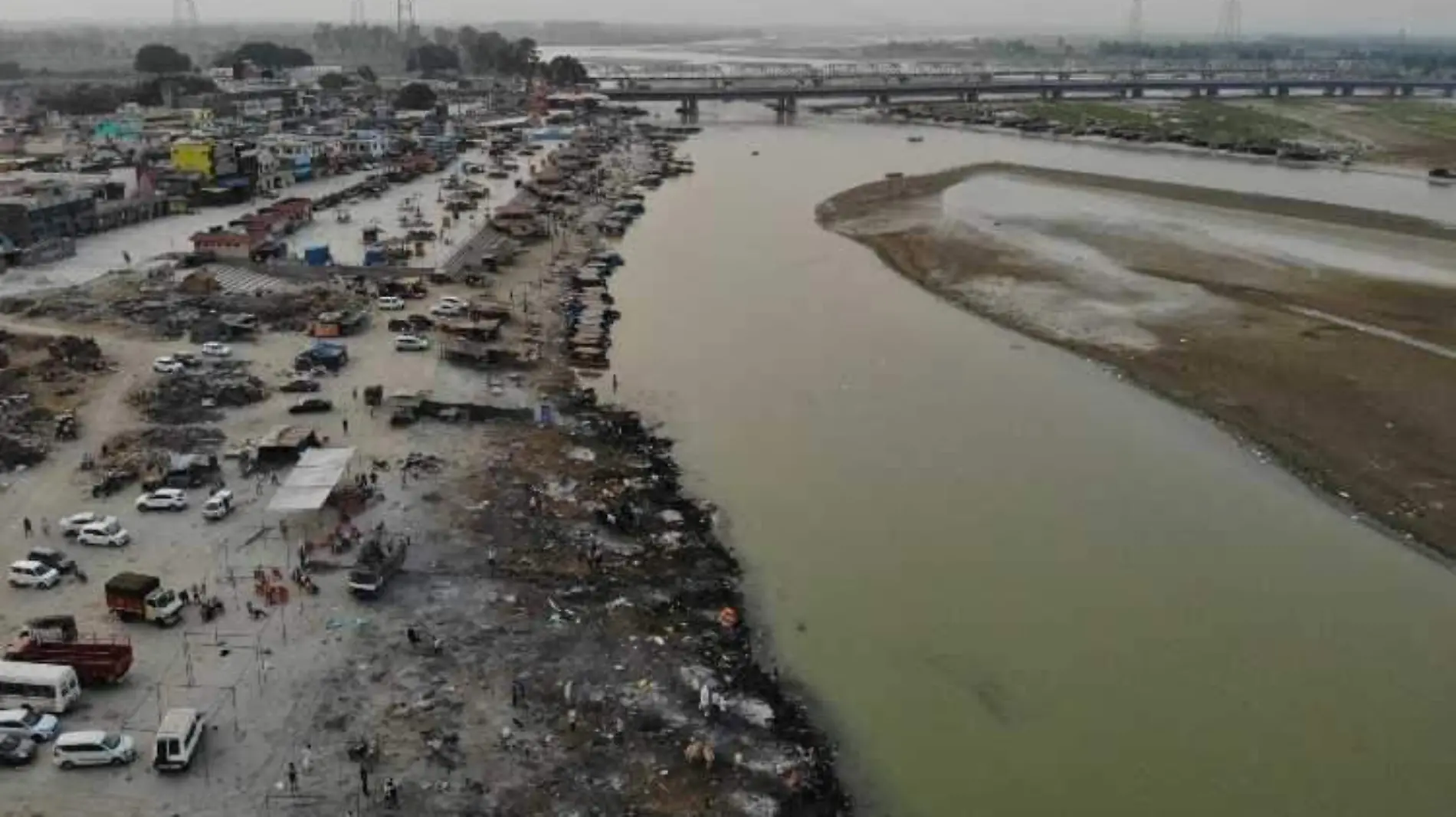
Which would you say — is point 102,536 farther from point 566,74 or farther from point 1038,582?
point 566,74

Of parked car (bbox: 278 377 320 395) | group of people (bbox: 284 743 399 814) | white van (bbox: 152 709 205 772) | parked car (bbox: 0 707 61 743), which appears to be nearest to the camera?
group of people (bbox: 284 743 399 814)

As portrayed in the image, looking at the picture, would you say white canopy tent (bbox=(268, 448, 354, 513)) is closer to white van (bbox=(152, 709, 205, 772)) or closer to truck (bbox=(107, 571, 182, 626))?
truck (bbox=(107, 571, 182, 626))

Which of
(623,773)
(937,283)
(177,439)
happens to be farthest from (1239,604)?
(937,283)

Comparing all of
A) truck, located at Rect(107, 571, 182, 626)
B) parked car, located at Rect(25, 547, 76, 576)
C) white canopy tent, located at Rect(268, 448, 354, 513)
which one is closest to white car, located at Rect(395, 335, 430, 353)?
white canopy tent, located at Rect(268, 448, 354, 513)

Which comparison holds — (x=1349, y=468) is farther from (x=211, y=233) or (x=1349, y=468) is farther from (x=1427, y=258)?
(x=211, y=233)

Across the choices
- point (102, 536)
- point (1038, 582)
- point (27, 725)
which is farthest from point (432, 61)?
point (27, 725)

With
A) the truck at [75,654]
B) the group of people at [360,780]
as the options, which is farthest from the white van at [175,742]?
Answer: the truck at [75,654]

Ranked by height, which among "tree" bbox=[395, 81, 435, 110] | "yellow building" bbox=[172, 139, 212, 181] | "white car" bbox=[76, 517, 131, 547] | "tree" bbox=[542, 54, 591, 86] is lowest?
"white car" bbox=[76, 517, 131, 547]
